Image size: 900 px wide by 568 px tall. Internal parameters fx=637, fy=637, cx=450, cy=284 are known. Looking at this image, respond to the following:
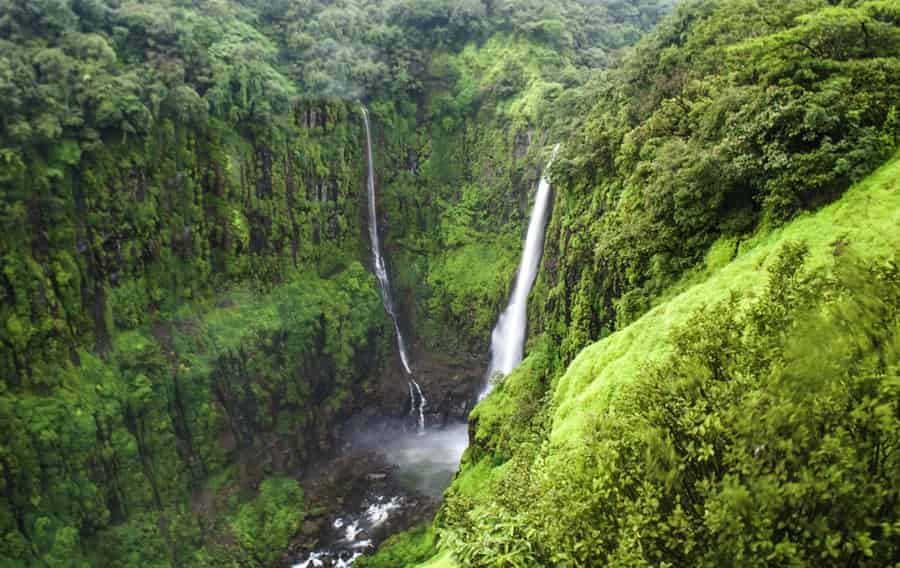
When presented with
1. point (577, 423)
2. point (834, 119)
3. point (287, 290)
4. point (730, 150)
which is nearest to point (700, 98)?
point (730, 150)

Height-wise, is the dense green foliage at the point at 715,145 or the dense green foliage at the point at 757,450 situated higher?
the dense green foliage at the point at 715,145

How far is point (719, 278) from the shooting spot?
12227mm

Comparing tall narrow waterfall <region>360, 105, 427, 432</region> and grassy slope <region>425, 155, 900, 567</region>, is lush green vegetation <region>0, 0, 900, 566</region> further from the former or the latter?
tall narrow waterfall <region>360, 105, 427, 432</region>

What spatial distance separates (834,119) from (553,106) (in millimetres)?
22242

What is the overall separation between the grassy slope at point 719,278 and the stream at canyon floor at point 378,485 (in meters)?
15.1

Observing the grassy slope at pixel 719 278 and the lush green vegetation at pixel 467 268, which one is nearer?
the lush green vegetation at pixel 467 268

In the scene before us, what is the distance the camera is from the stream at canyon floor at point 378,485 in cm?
2641

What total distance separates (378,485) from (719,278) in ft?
69.8

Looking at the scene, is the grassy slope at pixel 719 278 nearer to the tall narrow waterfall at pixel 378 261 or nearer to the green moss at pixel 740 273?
the green moss at pixel 740 273

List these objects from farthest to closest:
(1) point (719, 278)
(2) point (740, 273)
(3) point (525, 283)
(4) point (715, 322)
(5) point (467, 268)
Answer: (5) point (467, 268) < (3) point (525, 283) < (1) point (719, 278) < (2) point (740, 273) < (4) point (715, 322)

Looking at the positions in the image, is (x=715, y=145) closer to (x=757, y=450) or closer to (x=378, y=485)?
(x=757, y=450)

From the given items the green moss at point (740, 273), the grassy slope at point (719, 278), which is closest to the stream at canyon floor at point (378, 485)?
the grassy slope at point (719, 278)

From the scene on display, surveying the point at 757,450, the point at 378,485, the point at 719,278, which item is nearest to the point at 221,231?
the point at 378,485

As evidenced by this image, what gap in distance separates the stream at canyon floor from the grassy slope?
49.6ft
